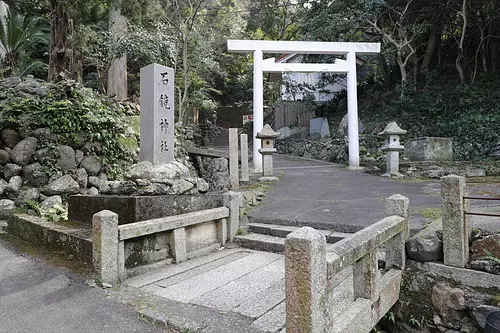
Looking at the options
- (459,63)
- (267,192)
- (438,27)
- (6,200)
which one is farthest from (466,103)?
(6,200)

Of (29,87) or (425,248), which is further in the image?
(29,87)

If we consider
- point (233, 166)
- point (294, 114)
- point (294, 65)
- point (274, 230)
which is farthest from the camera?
point (294, 114)

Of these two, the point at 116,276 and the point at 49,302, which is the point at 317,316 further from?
the point at 49,302

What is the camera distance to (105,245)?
3416 millimetres

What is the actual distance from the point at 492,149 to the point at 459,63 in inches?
211

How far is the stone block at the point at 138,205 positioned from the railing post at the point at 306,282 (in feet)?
8.13

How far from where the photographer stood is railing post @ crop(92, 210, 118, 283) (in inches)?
133

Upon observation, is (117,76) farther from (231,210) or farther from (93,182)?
(231,210)

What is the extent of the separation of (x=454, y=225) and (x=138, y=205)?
3729 millimetres

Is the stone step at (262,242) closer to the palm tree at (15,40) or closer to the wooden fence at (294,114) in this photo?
the palm tree at (15,40)

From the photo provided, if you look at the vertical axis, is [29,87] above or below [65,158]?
above

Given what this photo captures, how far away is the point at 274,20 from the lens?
2280 cm

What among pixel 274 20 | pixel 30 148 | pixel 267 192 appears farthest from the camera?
pixel 274 20

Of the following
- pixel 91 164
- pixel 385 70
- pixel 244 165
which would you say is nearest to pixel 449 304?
pixel 244 165
